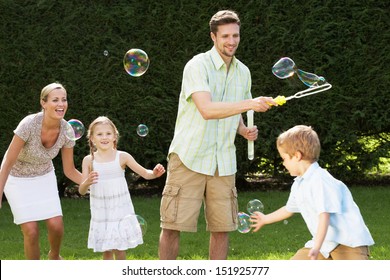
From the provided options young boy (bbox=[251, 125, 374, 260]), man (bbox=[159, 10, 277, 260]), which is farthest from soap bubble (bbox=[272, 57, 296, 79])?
young boy (bbox=[251, 125, 374, 260])

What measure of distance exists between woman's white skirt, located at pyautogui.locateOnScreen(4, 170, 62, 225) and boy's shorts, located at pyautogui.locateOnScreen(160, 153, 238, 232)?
98 centimetres

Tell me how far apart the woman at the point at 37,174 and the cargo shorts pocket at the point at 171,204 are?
943 millimetres

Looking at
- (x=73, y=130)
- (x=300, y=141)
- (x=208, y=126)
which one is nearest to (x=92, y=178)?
(x=73, y=130)

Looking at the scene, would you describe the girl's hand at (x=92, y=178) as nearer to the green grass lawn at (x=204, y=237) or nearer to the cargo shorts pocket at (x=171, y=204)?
the cargo shorts pocket at (x=171, y=204)

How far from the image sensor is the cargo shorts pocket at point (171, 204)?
515 cm

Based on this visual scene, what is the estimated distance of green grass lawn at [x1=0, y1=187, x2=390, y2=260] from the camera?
6.45 metres

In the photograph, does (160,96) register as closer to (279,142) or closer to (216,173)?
(216,173)

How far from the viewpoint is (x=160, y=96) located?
30.3ft

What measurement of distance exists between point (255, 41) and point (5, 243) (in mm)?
3537

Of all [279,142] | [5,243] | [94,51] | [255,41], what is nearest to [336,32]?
[255,41]

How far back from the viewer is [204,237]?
7.07 m

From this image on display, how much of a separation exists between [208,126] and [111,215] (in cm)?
106

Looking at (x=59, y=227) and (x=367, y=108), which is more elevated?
(x=367, y=108)

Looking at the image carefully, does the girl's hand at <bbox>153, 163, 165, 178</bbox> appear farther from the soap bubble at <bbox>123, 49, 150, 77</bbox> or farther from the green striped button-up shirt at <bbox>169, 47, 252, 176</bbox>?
the soap bubble at <bbox>123, 49, 150, 77</bbox>
